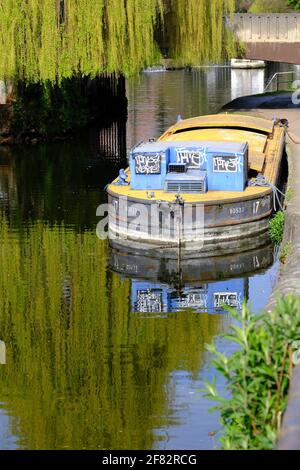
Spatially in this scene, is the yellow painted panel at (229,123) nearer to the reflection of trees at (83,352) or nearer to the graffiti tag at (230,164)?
the graffiti tag at (230,164)

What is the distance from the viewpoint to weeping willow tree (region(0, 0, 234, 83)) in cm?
3853

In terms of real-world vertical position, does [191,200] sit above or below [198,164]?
below

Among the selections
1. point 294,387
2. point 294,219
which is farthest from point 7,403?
point 294,219

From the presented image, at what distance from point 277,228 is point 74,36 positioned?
15.4 meters

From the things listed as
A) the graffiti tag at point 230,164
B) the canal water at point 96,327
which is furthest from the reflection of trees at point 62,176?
the graffiti tag at point 230,164

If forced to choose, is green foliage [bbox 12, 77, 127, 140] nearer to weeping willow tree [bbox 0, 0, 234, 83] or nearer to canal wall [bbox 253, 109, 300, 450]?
weeping willow tree [bbox 0, 0, 234, 83]

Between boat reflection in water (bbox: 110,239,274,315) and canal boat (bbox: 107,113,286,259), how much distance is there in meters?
0.52

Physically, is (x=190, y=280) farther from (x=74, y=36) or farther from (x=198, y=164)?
(x=74, y=36)

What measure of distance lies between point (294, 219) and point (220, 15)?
65.2 ft

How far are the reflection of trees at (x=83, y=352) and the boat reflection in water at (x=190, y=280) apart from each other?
454 mm

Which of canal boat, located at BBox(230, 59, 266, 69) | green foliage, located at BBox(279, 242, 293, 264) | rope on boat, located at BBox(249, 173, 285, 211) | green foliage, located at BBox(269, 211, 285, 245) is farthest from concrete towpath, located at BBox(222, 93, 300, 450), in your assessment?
canal boat, located at BBox(230, 59, 266, 69)

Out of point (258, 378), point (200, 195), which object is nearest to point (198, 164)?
point (200, 195)

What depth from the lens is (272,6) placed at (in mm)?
89438
